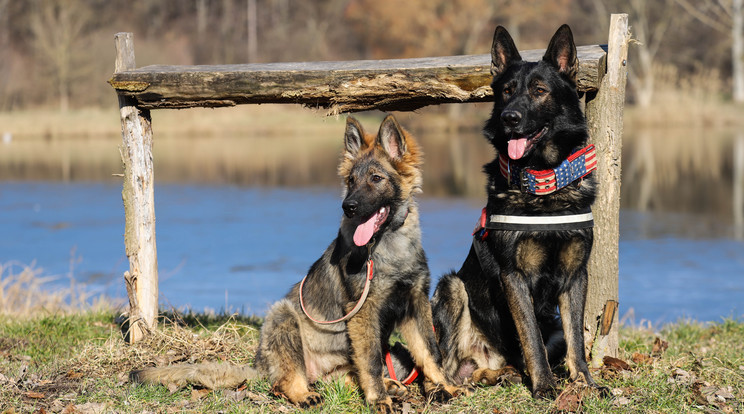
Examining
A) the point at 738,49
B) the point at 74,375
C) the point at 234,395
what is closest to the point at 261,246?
the point at 74,375

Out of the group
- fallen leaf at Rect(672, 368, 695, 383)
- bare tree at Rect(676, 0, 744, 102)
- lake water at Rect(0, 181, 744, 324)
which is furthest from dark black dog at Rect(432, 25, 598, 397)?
bare tree at Rect(676, 0, 744, 102)

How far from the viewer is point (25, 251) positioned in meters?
11.2

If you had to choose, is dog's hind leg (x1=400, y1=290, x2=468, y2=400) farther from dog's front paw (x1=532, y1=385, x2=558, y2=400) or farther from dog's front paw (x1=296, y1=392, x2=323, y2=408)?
dog's front paw (x1=296, y1=392, x2=323, y2=408)

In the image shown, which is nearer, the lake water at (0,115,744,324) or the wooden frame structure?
the wooden frame structure

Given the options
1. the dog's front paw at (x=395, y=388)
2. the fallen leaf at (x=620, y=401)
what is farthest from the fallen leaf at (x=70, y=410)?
the fallen leaf at (x=620, y=401)

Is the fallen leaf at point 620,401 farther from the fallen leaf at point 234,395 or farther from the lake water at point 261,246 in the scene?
the lake water at point 261,246

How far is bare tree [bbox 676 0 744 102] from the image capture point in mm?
34688

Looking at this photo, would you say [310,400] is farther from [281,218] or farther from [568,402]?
[281,218]

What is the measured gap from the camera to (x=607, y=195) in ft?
16.6

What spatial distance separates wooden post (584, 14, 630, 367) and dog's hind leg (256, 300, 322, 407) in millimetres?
2086

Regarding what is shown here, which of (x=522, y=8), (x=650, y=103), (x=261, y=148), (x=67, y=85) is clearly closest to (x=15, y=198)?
(x=261, y=148)

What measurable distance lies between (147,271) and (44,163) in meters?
17.7

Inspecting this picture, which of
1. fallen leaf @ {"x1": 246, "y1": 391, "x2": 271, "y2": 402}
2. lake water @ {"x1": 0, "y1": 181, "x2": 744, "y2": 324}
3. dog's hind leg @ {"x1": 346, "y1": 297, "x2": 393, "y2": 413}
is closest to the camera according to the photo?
dog's hind leg @ {"x1": 346, "y1": 297, "x2": 393, "y2": 413}

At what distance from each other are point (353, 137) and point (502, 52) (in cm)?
112
